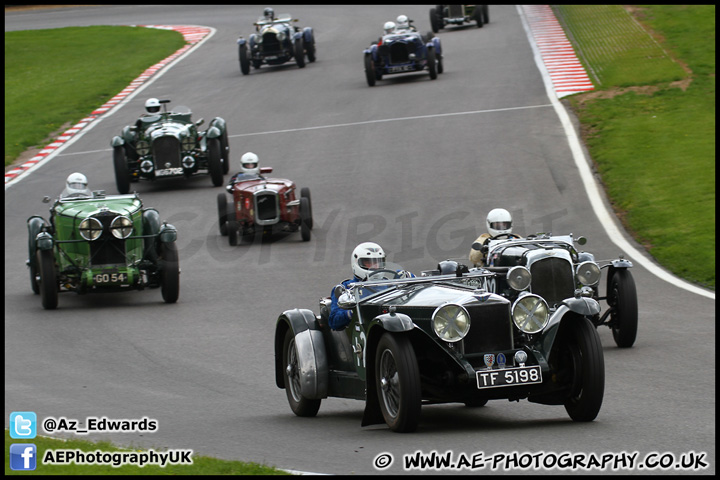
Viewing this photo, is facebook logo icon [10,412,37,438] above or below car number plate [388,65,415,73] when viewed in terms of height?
below

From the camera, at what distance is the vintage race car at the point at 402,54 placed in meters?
30.2

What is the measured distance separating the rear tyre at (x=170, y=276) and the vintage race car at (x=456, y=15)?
24.9 meters

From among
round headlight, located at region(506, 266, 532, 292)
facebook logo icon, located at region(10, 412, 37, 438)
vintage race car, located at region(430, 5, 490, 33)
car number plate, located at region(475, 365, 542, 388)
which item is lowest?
facebook logo icon, located at region(10, 412, 37, 438)

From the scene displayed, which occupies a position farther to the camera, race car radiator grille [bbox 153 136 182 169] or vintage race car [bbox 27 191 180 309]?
race car radiator grille [bbox 153 136 182 169]

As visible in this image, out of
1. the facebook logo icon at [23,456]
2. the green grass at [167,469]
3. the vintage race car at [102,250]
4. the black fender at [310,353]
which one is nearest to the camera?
the green grass at [167,469]

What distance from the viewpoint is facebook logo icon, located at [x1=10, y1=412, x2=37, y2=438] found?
311 inches

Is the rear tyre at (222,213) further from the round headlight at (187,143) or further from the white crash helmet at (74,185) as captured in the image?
the round headlight at (187,143)

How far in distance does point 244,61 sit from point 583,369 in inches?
1082

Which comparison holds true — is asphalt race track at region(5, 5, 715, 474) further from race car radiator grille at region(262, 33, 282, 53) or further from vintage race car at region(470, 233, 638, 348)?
race car radiator grille at region(262, 33, 282, 53)

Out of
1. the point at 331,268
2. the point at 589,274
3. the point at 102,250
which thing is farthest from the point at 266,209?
the point at 589,274

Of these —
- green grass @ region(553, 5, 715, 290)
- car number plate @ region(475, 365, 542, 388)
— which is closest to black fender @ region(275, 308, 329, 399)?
car number plate @ region(475, 365, 542, 388)

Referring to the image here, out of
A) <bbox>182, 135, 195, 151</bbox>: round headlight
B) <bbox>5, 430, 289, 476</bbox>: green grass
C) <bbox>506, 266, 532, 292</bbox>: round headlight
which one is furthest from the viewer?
<bbox>182, 135, 195, 151</bbox>: round headlight

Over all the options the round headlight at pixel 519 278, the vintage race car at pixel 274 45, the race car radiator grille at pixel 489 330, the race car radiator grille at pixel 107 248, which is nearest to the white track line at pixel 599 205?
the round headlight at pixel 519 278

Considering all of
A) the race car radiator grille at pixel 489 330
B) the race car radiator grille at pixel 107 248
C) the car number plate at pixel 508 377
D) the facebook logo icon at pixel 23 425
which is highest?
the race car radiator grille at pixel 489 330
